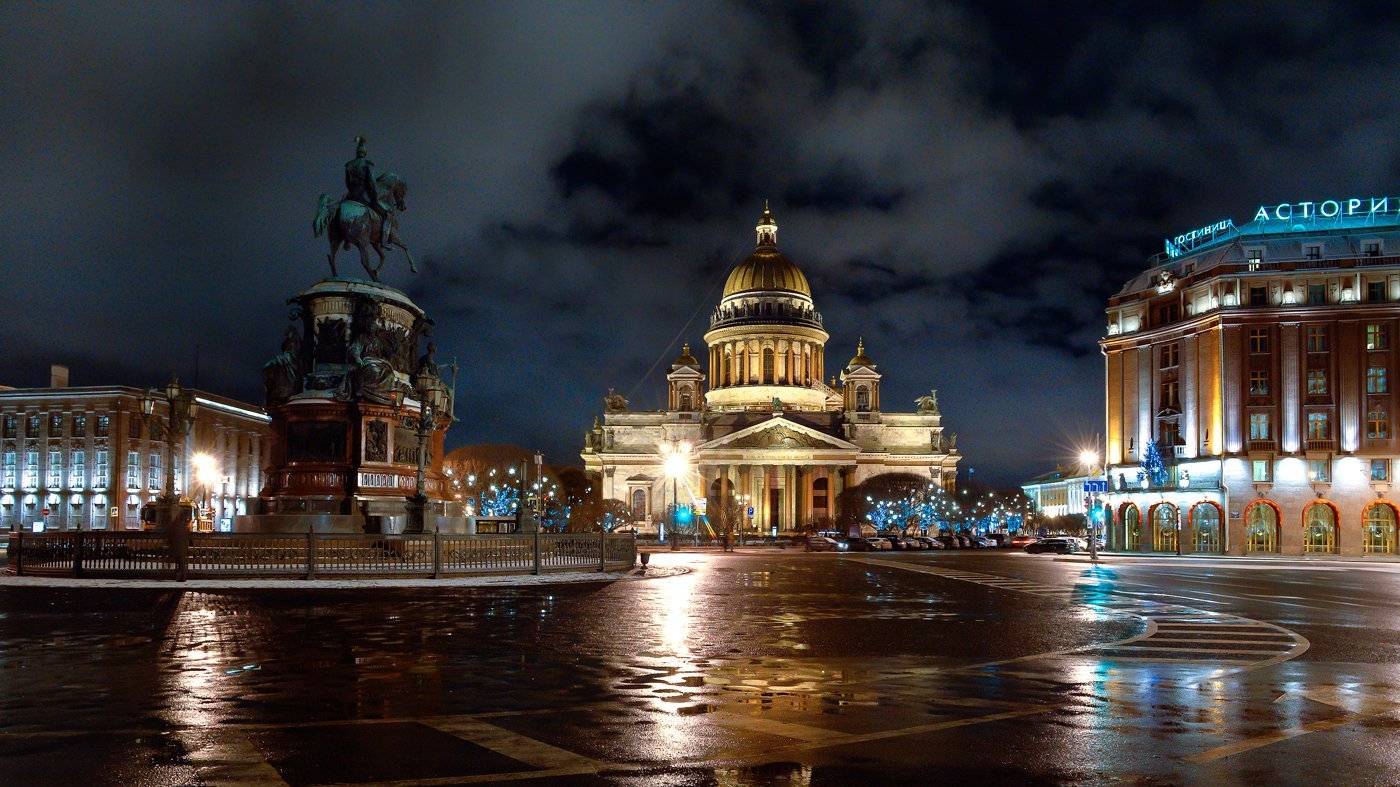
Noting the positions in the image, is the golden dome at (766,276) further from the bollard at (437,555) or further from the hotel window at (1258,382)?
the bollard at (437,555)

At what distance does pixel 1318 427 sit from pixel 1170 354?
11.1 metres

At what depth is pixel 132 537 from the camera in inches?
1353

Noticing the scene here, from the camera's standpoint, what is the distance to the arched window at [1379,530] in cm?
7275

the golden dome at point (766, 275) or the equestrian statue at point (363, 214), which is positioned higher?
the golden dome at point (766, 275)

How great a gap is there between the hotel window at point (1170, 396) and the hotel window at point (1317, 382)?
835 cm

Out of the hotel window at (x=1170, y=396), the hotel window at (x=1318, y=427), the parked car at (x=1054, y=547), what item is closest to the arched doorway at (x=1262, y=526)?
the hotel window at (x=1318, y=427)

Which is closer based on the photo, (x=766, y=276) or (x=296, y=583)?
(x=296, y=583)

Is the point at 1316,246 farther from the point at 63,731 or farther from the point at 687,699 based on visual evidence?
the point at 63,731

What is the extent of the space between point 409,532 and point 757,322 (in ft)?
431

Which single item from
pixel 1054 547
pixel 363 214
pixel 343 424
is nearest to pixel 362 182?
pixel 363 214

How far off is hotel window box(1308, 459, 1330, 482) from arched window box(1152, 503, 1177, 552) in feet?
29.0

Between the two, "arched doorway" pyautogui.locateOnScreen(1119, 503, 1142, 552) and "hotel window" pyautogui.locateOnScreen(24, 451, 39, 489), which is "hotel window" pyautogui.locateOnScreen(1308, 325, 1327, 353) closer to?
"arched doorway" pyautogui.locateOnScreen(1119, 503, 1142, 552)

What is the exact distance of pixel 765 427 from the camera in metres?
147

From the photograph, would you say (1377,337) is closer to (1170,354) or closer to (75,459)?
(1170,354)
